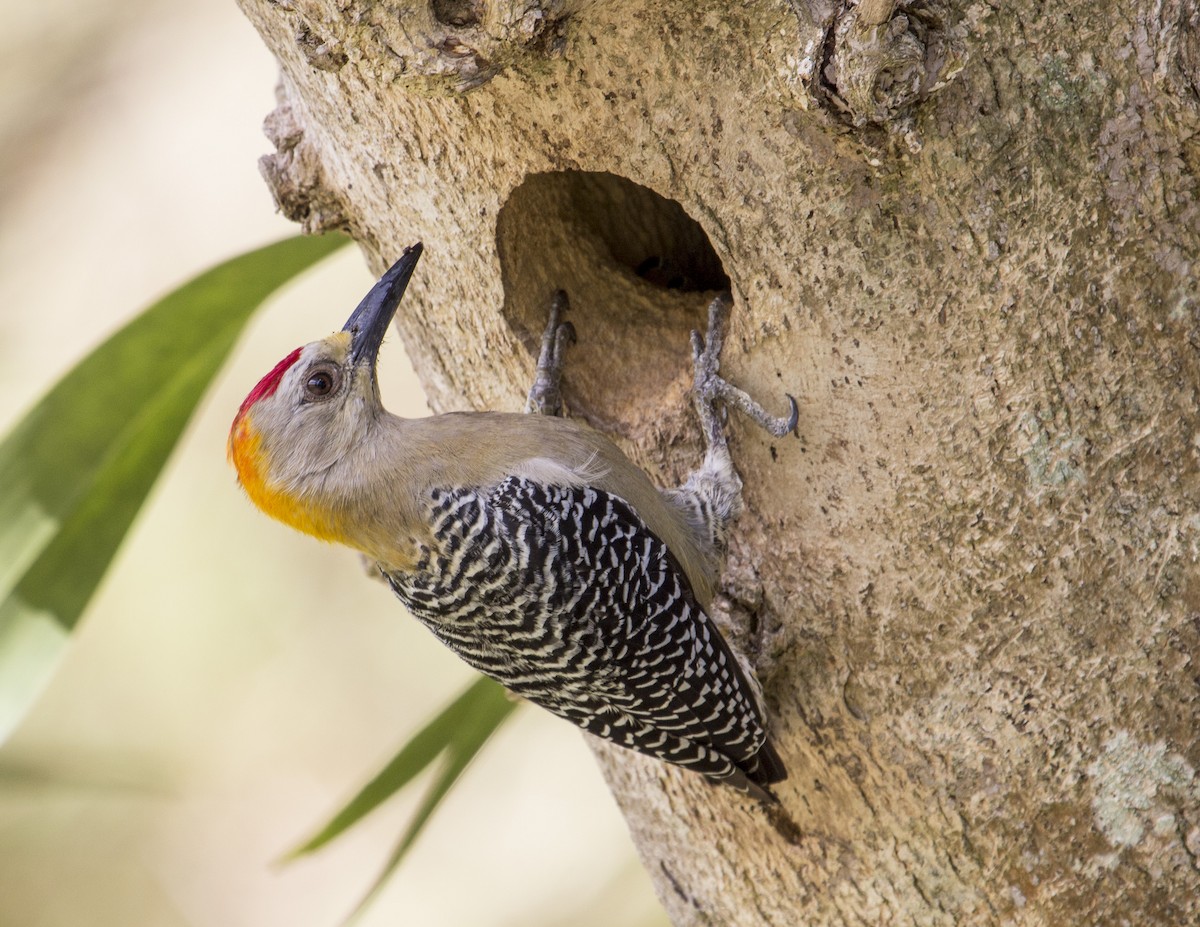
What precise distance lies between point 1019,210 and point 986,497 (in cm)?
55

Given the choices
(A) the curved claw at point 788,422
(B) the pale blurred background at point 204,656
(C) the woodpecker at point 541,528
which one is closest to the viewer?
(A) the curved claw at point 788,422

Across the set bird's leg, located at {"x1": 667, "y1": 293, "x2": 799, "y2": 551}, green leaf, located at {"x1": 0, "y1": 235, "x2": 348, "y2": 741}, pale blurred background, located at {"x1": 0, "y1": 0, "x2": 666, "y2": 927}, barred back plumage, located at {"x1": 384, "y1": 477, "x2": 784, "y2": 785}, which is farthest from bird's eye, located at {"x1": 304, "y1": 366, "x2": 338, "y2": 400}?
Answer: pale blurred background, located at {"x1": 0, "y1": 0, "x2": 666, "y2": 927}

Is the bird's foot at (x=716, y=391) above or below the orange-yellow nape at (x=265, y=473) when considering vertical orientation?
above

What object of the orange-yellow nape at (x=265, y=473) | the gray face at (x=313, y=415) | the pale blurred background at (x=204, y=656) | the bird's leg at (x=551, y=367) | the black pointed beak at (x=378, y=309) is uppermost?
the bird's leg at (x=551, y=367)

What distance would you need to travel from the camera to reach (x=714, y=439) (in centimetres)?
270

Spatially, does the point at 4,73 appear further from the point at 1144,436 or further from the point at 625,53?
the point at 1144,436

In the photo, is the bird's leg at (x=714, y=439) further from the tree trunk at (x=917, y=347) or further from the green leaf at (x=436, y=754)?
the green leaf at (x=436, y=754)

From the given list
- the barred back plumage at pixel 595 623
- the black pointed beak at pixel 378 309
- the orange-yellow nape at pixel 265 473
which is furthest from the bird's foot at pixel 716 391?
the orange-yellow nape at pixel 265 473

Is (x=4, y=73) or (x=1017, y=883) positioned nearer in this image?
(x=1017, y=883)

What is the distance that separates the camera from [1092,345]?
222 cm

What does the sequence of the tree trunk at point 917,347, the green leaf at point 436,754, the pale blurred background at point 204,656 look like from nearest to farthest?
the tree trunk at point 917,347 → the green leaf at point 436,754 → the pale blurred background at point 204,656

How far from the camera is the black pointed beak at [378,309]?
8.79 feet

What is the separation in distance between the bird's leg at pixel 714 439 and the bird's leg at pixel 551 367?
0.33 m

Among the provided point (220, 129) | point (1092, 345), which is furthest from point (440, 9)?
point (220, 129)
